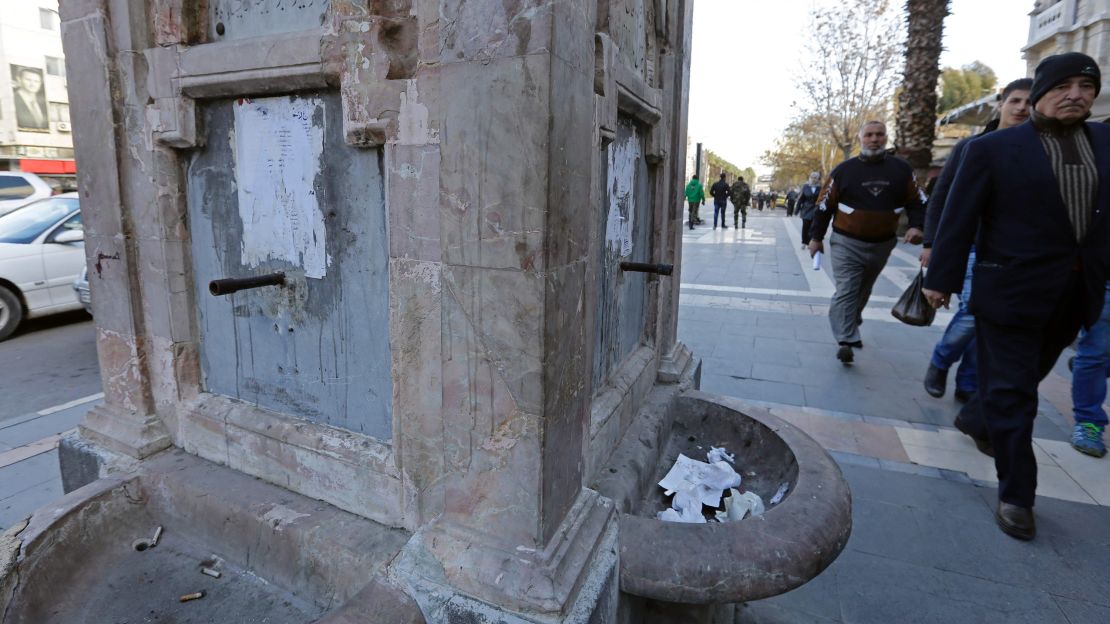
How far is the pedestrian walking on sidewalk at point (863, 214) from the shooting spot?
17.4 ft

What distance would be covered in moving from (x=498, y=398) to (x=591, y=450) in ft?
2.28

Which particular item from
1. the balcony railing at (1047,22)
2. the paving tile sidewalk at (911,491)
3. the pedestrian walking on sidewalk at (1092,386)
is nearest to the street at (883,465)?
the paving tile sidewalk at (911,491)

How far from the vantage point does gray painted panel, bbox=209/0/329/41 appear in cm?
197

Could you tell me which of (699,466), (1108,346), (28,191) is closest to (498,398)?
(699,466)

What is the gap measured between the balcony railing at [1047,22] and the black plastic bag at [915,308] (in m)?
21.5

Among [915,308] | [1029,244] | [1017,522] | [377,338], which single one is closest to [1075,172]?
[1029,244]

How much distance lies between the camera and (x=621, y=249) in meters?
2.69

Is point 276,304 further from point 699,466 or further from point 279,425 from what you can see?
point 699,466

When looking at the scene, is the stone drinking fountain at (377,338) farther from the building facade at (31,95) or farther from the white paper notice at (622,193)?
the building facade at (31,95)

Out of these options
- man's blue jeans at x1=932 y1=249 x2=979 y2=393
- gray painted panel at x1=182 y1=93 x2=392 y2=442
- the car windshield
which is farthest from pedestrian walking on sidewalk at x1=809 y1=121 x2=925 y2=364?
the car windshield

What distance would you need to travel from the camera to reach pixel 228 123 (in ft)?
7.39

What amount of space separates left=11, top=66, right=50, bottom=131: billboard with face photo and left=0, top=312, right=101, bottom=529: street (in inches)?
919

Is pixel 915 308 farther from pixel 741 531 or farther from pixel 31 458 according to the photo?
pixel 31 458

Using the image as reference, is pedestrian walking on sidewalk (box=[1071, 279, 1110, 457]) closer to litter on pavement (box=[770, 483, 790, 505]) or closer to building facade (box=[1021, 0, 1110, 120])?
litter on pavement (box=[770, 483, 790, 505])
